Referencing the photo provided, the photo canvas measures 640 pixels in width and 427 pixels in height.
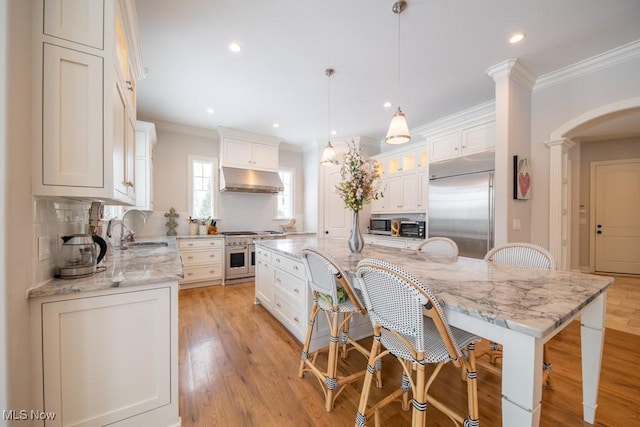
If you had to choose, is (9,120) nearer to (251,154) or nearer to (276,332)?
(276,332)

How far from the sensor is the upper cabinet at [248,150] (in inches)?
176

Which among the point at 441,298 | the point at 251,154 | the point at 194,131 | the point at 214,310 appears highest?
the point at 194,131

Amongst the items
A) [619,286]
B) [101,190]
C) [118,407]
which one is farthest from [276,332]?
[619,286]

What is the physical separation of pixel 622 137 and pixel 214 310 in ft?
26.3

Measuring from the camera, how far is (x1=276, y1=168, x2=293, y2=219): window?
550 cm

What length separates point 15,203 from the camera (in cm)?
102

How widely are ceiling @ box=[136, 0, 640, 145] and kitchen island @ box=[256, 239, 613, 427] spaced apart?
195 centimetres

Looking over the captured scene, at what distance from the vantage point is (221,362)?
202 centimetres

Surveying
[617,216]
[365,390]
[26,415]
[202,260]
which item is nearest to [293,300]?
[365,390]

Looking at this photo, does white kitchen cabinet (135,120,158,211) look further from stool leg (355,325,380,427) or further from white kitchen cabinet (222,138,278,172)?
stool leg (355,325,380,427)

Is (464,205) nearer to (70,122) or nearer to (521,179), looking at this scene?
(521,179)

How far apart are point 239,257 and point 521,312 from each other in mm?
4099

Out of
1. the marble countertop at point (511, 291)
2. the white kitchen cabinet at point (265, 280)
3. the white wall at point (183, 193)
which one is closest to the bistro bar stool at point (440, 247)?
the marble countertop at point (511, 291)

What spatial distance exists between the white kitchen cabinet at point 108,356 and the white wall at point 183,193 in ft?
11.1
